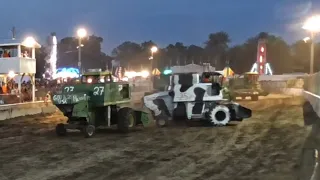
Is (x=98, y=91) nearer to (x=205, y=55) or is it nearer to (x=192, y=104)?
(x=192, y=104)

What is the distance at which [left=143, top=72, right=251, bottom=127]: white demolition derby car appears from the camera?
67.6 feet

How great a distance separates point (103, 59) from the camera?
15838 centimetres

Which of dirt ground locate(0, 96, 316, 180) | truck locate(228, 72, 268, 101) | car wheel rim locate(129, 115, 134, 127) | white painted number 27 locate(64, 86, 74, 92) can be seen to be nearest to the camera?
dirt ground locate(0, 96, 316, 180)

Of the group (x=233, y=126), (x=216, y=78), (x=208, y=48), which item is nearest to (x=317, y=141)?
(x=233, y=126)

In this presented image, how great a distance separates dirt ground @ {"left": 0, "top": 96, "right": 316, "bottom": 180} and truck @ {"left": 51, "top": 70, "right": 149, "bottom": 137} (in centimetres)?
47

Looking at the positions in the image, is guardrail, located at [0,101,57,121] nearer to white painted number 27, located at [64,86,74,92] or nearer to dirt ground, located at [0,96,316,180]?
dirt ground, located at [0,96,316,180]

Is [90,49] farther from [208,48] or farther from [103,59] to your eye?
[208,48]

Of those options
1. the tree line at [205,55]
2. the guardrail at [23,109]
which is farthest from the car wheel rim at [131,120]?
the tree line at [205,55]

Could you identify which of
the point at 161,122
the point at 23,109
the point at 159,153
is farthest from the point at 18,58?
the point at 159,153

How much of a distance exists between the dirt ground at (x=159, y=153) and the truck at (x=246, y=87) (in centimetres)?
2256

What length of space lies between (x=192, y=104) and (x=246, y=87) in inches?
954

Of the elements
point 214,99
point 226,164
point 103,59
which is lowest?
point 226,164

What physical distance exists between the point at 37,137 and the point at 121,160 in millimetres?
6147

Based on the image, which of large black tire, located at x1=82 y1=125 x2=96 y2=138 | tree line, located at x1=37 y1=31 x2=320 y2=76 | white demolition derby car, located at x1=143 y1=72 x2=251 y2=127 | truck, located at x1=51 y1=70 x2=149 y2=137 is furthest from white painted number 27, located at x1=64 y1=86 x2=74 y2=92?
tree line, located at x1=37 y1=31 x2=320 y2=76
